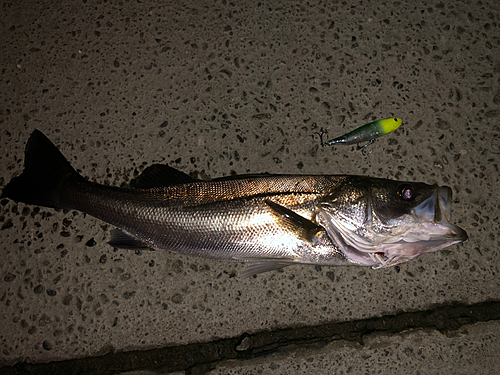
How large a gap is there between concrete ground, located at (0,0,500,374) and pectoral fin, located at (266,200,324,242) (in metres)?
0.57

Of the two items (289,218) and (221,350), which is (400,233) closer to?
(289,218)

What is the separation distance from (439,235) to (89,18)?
3108 millimetres

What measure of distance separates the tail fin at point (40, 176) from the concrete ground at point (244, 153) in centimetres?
26

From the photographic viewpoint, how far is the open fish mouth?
1.92m

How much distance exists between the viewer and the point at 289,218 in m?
1.98

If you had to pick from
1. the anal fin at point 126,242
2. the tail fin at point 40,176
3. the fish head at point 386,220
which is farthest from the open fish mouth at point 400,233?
the tail fin at point 40,176

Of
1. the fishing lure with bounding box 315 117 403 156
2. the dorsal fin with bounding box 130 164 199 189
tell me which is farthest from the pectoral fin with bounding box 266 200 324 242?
the fishing lure with bounding box 315 117 403 156

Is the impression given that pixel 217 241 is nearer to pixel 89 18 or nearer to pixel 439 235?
pixel 439 235

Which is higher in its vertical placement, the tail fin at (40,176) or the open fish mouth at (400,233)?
the tail fin at (40,176)

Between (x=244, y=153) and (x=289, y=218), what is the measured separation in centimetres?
80

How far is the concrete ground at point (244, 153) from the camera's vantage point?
246cm

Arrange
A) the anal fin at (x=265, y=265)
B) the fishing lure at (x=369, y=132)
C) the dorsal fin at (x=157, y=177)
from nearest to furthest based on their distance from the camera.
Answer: the anal fin at (x=265, y=265)
the dorsal fin at (x=157, y=177)
the fishing lure at (x=369, y=132)

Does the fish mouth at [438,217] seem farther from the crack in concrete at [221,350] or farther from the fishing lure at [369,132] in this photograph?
the crack in concrete at [221,350]

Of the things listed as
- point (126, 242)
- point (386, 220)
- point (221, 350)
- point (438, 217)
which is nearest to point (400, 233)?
point (386, 220)
